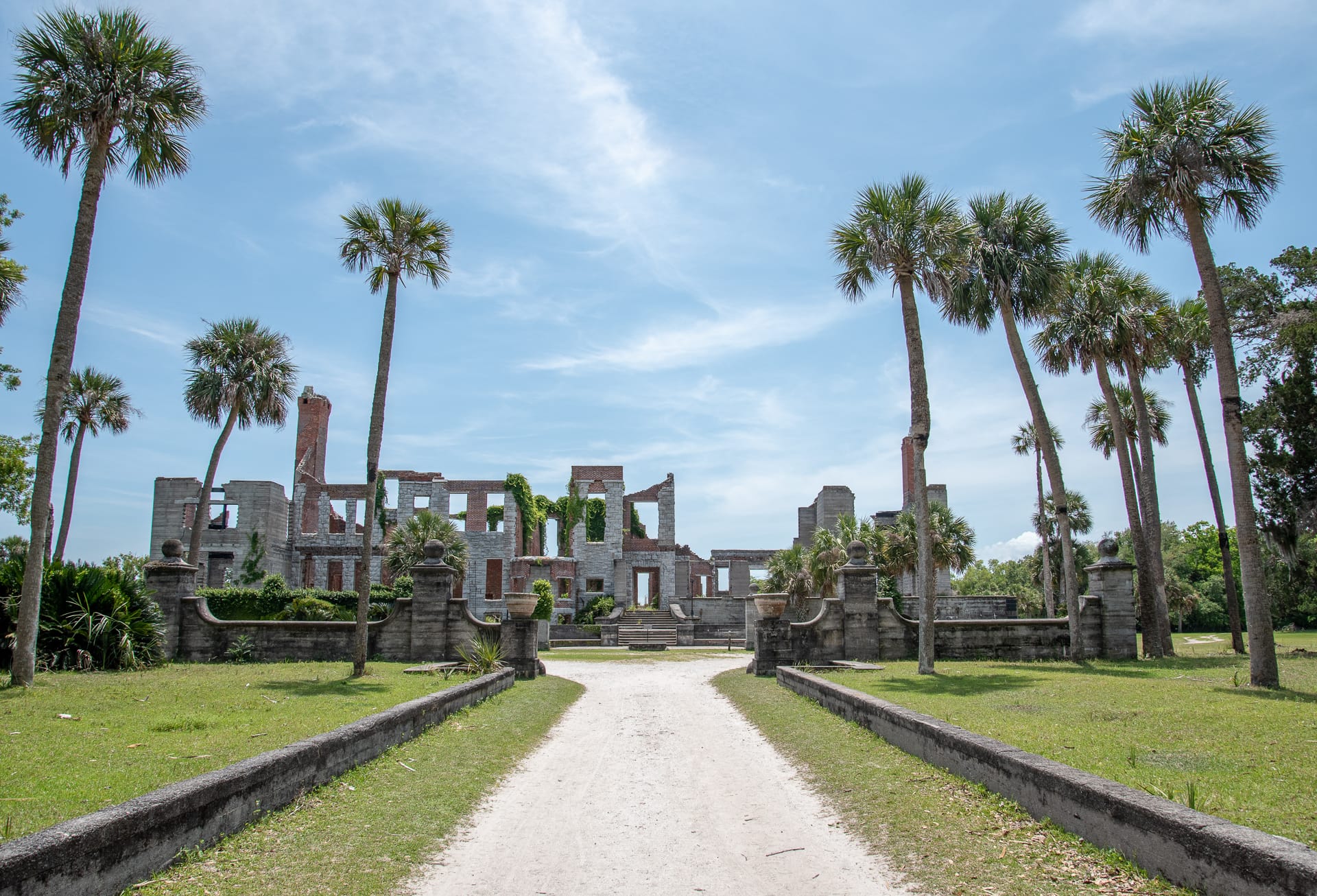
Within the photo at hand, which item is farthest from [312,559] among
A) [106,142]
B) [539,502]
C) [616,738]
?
[616,738]

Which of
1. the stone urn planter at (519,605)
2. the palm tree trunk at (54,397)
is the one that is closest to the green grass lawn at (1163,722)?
the stone urn planter at (519,605)

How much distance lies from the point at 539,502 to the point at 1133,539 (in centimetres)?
3190

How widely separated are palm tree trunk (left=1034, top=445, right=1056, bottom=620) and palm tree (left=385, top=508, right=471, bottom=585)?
2290 cm

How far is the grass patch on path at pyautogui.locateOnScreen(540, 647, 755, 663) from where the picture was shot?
2534cm

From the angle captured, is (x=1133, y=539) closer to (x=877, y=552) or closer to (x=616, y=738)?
(x=877, y=552)

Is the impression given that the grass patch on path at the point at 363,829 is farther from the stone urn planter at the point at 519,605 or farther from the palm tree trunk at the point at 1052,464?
the palm tree trunk at the point at 1052,464

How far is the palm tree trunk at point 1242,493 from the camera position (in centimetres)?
1237

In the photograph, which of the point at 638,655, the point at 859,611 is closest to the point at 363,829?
the point at 859,611

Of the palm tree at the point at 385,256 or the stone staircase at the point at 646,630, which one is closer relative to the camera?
the palm tree at the point at 385,256

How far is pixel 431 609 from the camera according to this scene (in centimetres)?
1808

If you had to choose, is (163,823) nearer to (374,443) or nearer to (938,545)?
(374,443)

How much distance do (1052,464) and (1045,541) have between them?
17.0 m

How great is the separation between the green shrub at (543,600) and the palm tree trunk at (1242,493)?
27046 mm

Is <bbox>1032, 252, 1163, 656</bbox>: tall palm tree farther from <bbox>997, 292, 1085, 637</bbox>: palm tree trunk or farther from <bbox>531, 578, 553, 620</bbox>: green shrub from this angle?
<bbox>531, 578, 553, 620</bbox>: green shrub
